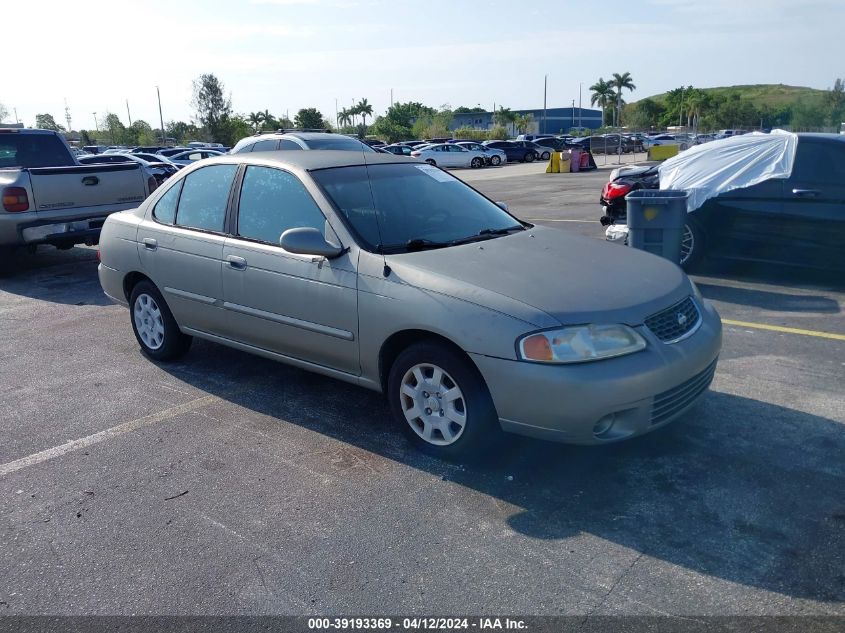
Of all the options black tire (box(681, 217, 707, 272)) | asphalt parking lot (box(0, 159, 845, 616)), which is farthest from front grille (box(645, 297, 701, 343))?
black tire (box(681, 217, 707, 272))

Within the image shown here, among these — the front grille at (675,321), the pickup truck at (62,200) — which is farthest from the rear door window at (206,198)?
the pickup truck at (62,200)

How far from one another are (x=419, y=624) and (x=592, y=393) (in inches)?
54.4

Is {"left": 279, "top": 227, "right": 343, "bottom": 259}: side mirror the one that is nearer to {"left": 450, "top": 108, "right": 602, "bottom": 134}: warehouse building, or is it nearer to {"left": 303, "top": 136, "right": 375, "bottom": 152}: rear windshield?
{"left": 303, "top": 136, "right": 375, "bottom": 152}: rear windshield

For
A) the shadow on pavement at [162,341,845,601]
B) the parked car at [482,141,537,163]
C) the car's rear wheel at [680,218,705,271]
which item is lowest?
the parked car at [482,141,537,163]

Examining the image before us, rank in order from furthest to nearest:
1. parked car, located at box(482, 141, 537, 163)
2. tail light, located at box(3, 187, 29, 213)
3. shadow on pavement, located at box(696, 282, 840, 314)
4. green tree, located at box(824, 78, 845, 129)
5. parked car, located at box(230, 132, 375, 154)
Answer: green tree, located at box(824, 78, 845, 129) < parked car, located at box(482, 141, 537, 163) < parked car, located at box(230, 132, 375, 154) < tail light, located at box(3, 187, 29, 213) < shadow on pavement, located at box(696, 282, 840, 314)

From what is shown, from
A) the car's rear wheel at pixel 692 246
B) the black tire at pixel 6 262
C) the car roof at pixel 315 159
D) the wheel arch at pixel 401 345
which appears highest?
the car roof at pixel 315 159

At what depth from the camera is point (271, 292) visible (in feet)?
15.9

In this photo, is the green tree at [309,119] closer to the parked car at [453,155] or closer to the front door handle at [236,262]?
the parked car at [453,155]

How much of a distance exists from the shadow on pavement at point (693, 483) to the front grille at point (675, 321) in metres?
0.67

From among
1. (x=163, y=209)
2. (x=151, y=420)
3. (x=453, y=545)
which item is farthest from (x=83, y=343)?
(x=453, y=545)

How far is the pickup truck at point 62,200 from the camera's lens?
9.22m

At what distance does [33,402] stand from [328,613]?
3.40 meters

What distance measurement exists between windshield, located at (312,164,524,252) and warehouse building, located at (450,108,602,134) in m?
94.0

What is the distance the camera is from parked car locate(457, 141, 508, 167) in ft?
133
